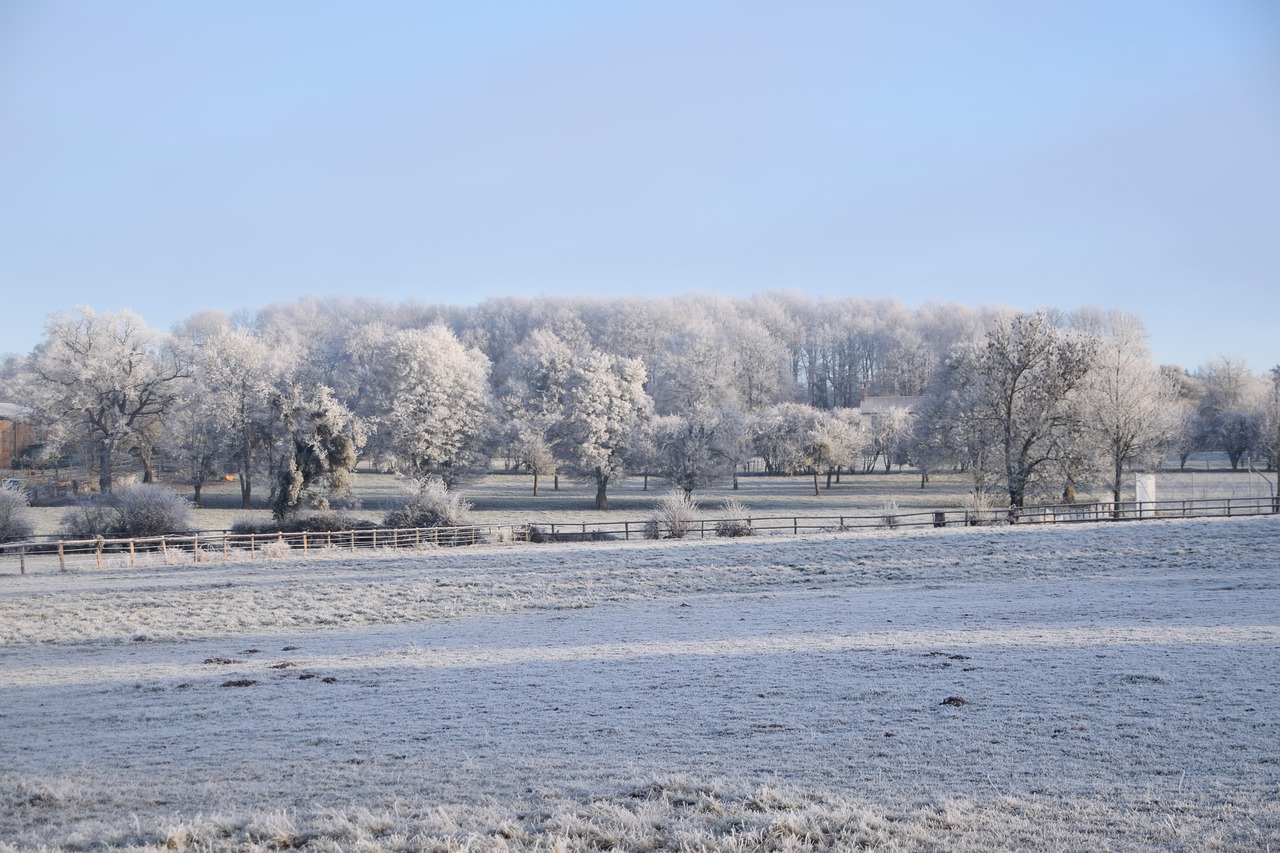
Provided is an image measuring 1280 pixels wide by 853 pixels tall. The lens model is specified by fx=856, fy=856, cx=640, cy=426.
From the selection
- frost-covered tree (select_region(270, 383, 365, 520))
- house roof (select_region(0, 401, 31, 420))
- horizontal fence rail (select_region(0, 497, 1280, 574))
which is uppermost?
house roof (select_region(0, 401, 31, 420))

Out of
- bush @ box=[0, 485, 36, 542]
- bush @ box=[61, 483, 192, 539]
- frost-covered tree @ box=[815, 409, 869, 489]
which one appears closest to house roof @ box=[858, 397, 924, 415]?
frost-covered tree @ box=[815, 409, 869, 489]

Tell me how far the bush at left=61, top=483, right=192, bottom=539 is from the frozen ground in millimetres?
17045

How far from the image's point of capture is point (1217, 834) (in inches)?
224

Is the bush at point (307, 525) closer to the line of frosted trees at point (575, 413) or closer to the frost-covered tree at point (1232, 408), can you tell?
the line of frosted trees at point (575, 413)

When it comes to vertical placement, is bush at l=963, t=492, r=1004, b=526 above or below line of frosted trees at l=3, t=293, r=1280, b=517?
below

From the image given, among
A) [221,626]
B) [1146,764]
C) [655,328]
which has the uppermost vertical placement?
[655,328]

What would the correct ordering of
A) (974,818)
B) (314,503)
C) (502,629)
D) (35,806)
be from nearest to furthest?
(974,818) → (35,806) → (502,629) → (314,503)

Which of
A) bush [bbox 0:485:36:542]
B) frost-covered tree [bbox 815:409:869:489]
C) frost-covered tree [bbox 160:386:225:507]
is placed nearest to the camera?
bush [bbox 0:485:36:542]

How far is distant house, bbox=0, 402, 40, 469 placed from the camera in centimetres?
7175

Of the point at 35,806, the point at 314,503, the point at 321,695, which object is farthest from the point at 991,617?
the point at 314,503

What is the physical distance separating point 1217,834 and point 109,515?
45121 mm

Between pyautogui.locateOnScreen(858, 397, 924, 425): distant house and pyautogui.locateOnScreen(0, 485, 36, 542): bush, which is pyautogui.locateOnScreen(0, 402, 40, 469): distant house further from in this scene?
pyautogui.locateOnScreen(858, 397, 924, 425): distant house

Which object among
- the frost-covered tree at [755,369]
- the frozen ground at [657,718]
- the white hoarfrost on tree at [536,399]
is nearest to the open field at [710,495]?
the white hoarfrost on tree at [536,399]

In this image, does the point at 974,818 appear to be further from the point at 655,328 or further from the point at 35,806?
the point at 655,328
